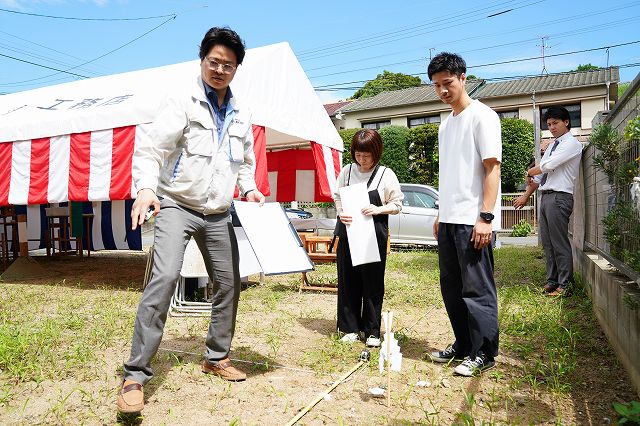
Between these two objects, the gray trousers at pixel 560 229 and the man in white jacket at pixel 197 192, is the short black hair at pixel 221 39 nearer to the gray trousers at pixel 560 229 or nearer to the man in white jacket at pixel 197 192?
the man in white jacket at pixel 197 192

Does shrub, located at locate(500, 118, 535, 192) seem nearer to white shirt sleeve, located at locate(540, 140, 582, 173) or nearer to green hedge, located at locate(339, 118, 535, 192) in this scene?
green hedge, located at locate(339, 118, 535, 192)

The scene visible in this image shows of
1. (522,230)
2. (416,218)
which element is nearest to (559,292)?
(416,218)

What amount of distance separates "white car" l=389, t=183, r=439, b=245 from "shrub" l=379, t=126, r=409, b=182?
13183 millimetres

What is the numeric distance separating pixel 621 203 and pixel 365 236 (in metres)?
1.51

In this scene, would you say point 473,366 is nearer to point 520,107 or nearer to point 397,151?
point 397,151

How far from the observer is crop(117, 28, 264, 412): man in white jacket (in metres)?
2.33

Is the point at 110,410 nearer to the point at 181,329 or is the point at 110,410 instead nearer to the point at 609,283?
the point at 181,329

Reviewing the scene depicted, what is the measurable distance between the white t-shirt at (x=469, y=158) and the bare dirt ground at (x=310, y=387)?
89 centimetres

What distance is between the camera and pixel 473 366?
9.14 ft

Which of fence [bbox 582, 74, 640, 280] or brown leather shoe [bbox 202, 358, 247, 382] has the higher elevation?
fence [bbox 582, 74, 640, 280]

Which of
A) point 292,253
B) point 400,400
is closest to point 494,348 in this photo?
point 400,400

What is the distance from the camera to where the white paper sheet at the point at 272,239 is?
8.98ft

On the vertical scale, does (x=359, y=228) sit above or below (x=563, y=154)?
below

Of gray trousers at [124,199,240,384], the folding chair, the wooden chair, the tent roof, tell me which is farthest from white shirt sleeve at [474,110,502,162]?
the tent roof
